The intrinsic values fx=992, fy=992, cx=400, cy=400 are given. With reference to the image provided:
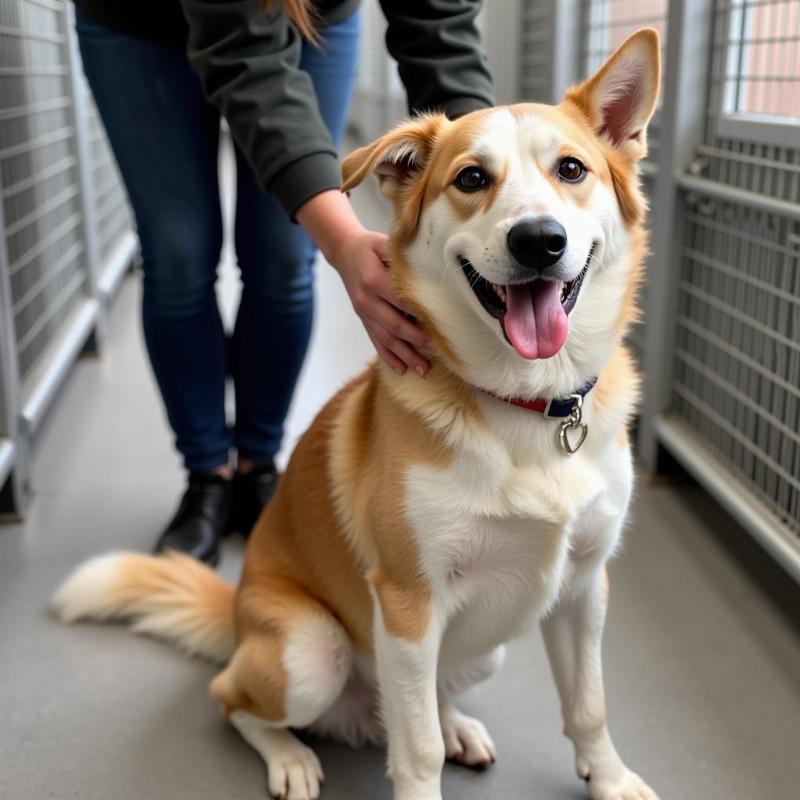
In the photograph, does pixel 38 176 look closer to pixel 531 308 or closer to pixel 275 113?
pixel 275 113

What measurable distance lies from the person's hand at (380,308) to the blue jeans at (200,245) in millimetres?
621

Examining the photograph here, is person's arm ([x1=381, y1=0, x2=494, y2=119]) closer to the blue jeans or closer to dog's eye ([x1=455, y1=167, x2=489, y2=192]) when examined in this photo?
the blue jeans

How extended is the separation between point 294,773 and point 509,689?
38 cm

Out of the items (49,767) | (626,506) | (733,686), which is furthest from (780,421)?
(49,767)

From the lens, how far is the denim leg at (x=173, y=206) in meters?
1.67

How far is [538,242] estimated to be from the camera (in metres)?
0.96

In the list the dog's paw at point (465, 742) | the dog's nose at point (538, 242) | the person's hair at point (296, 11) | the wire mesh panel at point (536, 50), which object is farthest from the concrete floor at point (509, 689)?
the wire mesh panel at point (536, 50)

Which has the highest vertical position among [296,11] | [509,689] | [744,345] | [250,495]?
[296,11]

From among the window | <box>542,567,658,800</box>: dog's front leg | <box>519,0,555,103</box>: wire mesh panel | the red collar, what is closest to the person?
the red collar

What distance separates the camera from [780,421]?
1.80 metres

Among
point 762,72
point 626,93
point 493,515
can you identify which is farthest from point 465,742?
point 762,72

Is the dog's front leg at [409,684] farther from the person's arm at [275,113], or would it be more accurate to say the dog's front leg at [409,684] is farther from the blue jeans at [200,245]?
the blue jeans at [200,245]

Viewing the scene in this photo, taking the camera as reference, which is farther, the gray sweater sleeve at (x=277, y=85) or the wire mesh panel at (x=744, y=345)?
the wire mesh panel at (x=744, y=345)

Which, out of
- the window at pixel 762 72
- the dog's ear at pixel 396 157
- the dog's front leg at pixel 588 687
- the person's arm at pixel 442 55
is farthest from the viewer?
the window at pixel 762 72
